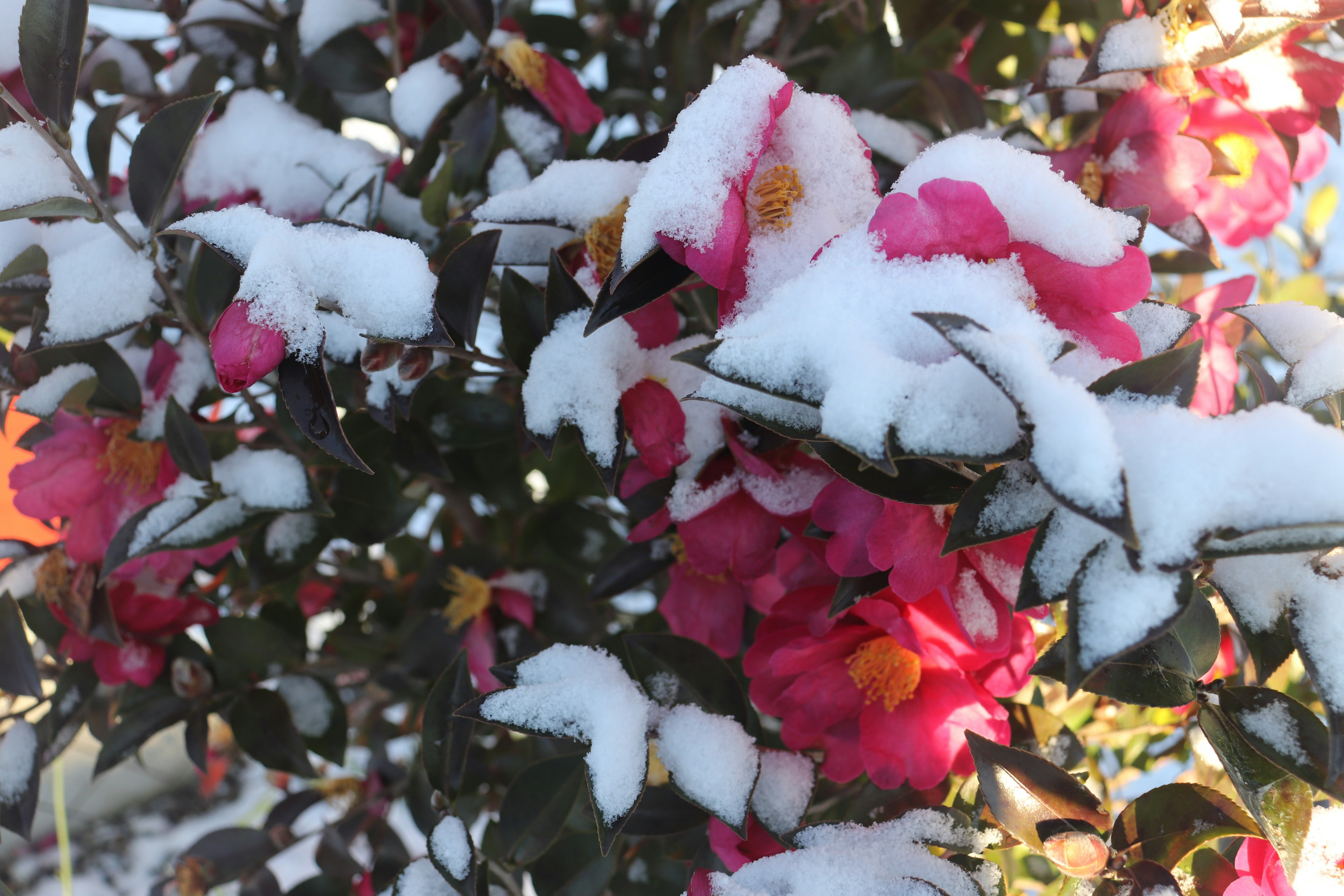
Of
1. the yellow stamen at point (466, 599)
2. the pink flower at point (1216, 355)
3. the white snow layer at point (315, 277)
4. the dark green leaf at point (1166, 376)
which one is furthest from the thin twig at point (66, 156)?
the pink flower at point (1216, 355)

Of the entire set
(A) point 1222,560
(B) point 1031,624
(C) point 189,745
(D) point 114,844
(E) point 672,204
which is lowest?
(D) point 114,844

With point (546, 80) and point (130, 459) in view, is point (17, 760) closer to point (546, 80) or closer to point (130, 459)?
point (130, 459)

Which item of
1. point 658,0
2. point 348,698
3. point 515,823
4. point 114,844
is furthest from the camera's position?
point 114,844

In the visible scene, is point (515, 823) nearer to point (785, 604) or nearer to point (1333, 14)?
point (785, 604)

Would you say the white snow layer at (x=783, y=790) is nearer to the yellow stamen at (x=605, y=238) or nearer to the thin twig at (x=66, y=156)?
the yellow stamen at (x=605, y=238)

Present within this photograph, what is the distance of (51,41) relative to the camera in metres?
0.47

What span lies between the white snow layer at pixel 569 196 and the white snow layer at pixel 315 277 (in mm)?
73

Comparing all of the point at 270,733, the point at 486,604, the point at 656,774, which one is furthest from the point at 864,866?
the point at 270,733

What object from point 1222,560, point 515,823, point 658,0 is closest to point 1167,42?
point 1222,560

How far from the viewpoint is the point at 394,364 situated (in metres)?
0.49

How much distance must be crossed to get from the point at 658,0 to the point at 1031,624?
3.23 feet

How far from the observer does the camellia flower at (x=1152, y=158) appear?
57cm

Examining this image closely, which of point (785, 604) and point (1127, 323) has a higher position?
point (1127, 323)

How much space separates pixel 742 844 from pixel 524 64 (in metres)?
0.60
